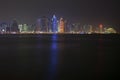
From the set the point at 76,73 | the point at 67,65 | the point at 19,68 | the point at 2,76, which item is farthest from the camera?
the point at 67,65

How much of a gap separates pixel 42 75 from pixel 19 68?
177 inches

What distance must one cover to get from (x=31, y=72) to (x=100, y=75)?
19.0 ft

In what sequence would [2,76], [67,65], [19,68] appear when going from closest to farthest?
[2,76]
[19,68]
[67,65]

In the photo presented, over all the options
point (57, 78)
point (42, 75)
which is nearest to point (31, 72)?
point (42, 75)

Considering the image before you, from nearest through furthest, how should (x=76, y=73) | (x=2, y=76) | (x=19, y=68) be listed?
(x=2, y=76) < (x=76, y=73) < (x=19, y=68)

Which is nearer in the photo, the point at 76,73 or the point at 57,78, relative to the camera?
the point at 57,78

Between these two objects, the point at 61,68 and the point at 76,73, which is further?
the point at 61,68

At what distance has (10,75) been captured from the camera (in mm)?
23531

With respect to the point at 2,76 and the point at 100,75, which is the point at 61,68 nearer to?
the point at 100,75

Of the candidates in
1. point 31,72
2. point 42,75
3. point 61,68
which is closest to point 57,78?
point 42,75

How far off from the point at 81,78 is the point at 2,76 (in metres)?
6.02

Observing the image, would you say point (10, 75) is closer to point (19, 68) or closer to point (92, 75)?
point (19, 68)

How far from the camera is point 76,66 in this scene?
29.1 meters

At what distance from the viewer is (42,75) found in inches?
942
